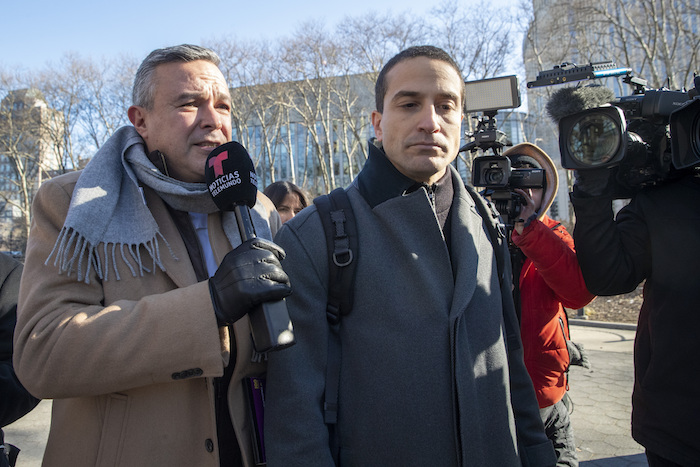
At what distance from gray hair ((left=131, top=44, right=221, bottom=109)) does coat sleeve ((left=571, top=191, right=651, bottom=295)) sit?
166 cm

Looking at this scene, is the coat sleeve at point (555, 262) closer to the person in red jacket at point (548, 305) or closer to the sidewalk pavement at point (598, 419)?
the person in red jacket at point (548, 305)

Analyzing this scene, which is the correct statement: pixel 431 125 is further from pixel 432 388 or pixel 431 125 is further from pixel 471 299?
pixel 432 388

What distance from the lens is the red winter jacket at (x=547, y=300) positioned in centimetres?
234

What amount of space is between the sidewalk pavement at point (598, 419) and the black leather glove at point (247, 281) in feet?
9.72

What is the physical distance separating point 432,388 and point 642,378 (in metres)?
1.06

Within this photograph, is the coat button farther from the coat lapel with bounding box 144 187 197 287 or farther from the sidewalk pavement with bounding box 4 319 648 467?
the sidewalk pavement with bounding box 4 319 648 467

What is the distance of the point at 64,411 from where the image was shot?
5.00 feet

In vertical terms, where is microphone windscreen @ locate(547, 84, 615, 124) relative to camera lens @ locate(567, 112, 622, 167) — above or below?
above

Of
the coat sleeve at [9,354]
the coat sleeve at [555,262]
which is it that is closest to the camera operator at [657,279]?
the coat sleeve at [555,262]

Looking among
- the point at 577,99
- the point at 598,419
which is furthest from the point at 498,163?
the point at 598,419

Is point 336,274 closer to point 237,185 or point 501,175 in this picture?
point 237,185

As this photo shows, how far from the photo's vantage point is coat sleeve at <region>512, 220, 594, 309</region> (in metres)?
2.33

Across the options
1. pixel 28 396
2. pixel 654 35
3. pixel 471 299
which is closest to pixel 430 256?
pixel 471 299

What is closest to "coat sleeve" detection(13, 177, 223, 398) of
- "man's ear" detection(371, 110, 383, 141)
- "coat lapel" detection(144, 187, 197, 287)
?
"coat lapel" detection(144, 187, 197, 287)
